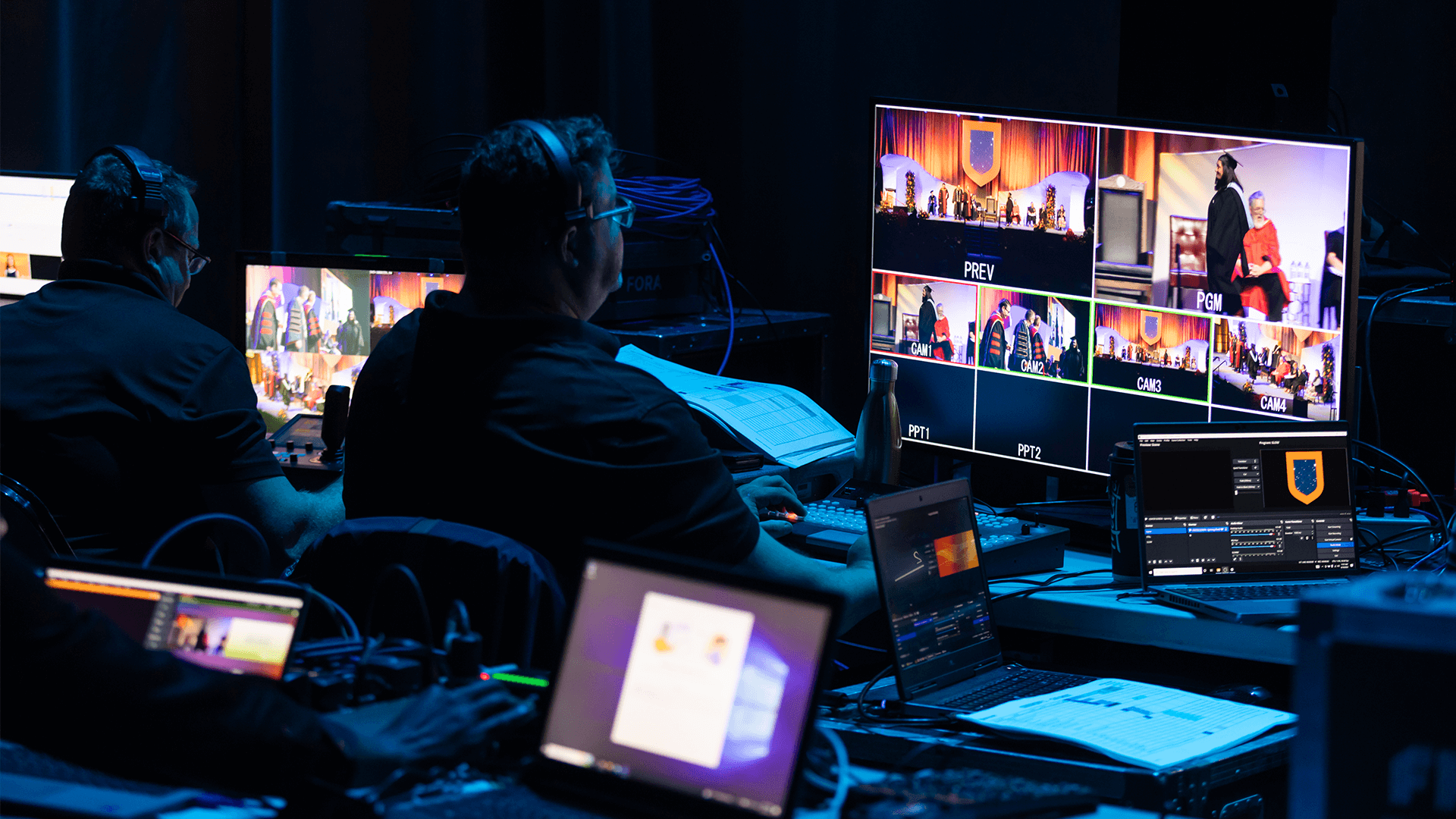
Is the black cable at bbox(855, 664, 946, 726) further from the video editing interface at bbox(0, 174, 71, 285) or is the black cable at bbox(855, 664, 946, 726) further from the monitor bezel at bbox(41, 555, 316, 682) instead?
the video editing interface at bbox(0, 174, 71, 285)

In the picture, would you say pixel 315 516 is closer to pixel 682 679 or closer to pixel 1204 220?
pixel 682 679

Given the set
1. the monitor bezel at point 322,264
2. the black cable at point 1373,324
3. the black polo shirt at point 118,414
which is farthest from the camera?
the monitor bezel at point 322,264

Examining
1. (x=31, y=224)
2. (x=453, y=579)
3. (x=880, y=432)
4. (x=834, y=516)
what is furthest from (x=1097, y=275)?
(x=31, y=224)

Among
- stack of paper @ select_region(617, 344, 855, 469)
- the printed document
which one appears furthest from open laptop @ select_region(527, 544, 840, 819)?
stack of paper @ select_region(617, 344, 855, 469)

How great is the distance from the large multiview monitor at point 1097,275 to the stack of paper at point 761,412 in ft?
0.53

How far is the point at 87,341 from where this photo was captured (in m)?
2.30

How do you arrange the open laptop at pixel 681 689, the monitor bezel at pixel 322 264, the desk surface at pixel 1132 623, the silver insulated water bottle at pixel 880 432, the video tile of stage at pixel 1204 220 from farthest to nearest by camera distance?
the monitor bezel at pixel 322 264
the silver insulated water bottle at pixel 880 432
the video tile of stage at pixel 1204 220
the desk surface at pixel 1132 623
the open laptop at pixel 681 689

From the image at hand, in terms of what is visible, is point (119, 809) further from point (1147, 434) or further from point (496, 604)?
point (1147, 434)

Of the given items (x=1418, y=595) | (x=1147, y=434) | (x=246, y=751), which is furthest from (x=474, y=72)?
(x=1418, y=595)

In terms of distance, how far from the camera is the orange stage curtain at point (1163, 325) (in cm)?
226

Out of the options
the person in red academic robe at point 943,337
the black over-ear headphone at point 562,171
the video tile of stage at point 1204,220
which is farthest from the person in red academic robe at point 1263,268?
the black over-ear headphone at point 562,171

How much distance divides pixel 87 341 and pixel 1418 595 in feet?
6.48

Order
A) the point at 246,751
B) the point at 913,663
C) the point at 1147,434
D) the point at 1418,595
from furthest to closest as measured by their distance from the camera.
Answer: the point at 1147,434, the point at 913,663, the point at 246,751, the point at 1418,595

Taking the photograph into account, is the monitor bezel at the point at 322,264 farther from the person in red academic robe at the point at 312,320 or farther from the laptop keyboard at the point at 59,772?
the laptop keyboard at the point at 59,772
